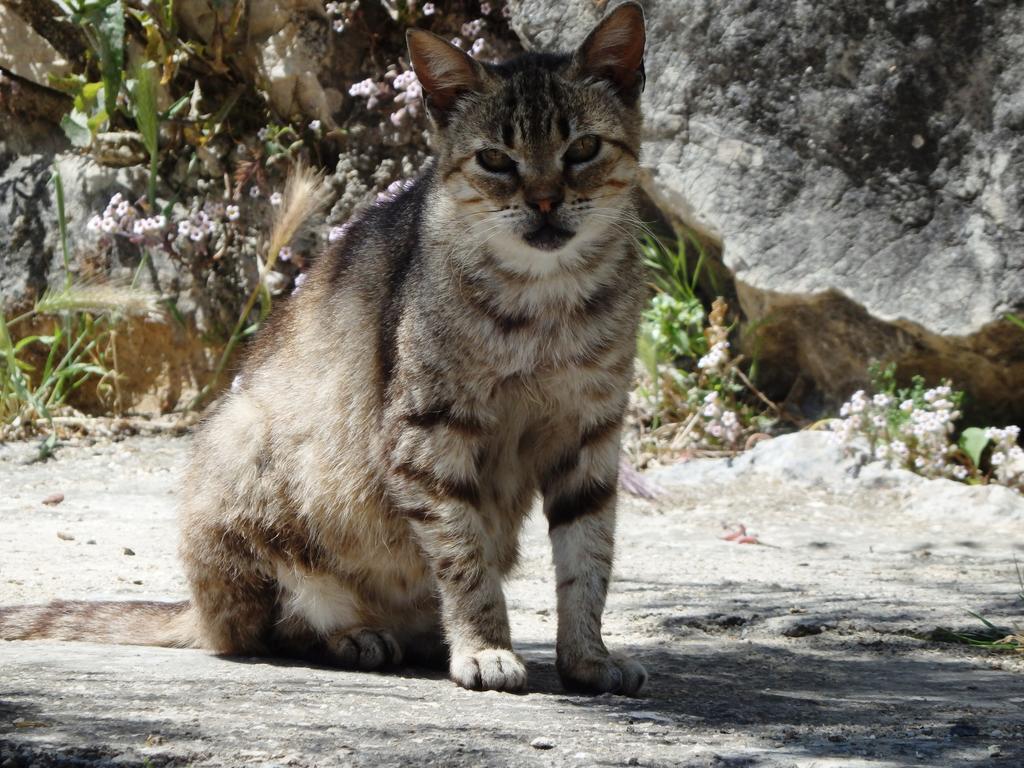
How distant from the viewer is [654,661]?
3889 mm

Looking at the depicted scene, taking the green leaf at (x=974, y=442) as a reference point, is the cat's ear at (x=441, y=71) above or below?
above

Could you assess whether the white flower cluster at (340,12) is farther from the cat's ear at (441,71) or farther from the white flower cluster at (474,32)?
the cat's ear at (441,71)

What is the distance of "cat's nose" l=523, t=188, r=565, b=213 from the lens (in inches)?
135

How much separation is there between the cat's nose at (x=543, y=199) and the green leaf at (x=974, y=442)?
374 cm

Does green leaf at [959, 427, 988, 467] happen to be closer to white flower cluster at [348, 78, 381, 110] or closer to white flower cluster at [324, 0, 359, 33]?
white flower cluster at [348, 78, 381, 110]

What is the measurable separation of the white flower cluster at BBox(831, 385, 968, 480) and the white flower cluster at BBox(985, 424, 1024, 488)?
17 centimetres

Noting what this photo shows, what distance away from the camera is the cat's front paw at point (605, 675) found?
3396 millimetres

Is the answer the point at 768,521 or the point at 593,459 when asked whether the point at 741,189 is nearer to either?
the point at 768,521

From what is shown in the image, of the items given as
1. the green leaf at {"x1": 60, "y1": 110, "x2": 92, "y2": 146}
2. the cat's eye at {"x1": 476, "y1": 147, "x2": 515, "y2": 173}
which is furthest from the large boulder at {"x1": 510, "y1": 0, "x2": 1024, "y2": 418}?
the cat's eye at {"x1": 476, "y1": 147, "x2": 515, "y2": 173}

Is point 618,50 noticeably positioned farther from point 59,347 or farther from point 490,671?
point 59,347

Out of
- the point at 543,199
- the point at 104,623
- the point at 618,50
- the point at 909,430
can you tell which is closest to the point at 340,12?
the point at 909,430

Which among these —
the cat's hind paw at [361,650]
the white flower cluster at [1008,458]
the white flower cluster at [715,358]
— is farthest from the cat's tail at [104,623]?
the white flower cluster at [1008,458]

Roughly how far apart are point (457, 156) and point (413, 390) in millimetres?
708

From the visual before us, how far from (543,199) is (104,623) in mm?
1852
